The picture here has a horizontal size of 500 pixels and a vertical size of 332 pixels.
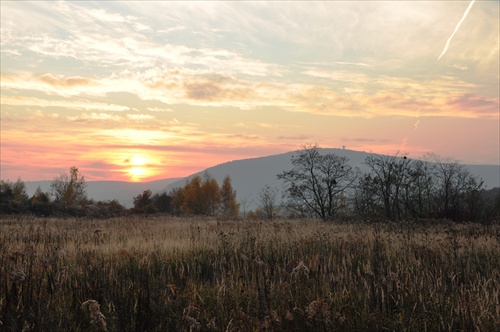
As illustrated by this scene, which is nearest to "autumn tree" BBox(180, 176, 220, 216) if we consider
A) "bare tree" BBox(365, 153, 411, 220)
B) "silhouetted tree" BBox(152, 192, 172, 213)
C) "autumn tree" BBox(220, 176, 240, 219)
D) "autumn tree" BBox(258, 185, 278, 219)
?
"silhouetted tree" BBox(152, 192, 172, 213)

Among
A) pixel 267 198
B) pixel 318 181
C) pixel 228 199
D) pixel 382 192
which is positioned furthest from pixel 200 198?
pixel 382 192

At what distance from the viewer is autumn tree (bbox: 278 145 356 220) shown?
124 feet

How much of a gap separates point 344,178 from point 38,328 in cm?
3638

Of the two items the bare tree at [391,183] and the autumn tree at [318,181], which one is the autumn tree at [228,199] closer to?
the autumn tree at [318,181]

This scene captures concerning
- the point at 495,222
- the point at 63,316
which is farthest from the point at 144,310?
the point at 495,222

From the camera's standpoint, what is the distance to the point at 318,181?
126 feet

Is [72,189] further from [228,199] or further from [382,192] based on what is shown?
[382,192]

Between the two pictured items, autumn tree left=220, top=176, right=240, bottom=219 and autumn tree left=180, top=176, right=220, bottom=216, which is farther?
autumn tree left=220, top=176, right=240, bottom=219

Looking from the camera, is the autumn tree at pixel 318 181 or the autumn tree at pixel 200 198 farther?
the autumn tree at pixel 200 198

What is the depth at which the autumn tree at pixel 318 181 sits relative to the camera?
37.7m

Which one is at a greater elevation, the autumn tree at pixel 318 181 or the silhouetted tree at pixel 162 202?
the autumn tree at pixel 318 181

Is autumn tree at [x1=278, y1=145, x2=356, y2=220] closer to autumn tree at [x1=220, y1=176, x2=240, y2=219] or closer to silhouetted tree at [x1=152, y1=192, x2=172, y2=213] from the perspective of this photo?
silhouetted tree at [x1=152, y1=192, x2=172, y2=213]

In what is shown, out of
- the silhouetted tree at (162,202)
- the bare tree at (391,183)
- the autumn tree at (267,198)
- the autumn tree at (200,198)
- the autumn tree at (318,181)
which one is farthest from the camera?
the autumn tree at (200,198)

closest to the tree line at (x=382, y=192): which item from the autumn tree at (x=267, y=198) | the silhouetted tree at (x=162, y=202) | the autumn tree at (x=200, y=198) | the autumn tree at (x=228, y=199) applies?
the autumn tree at (x=267, y=198)
